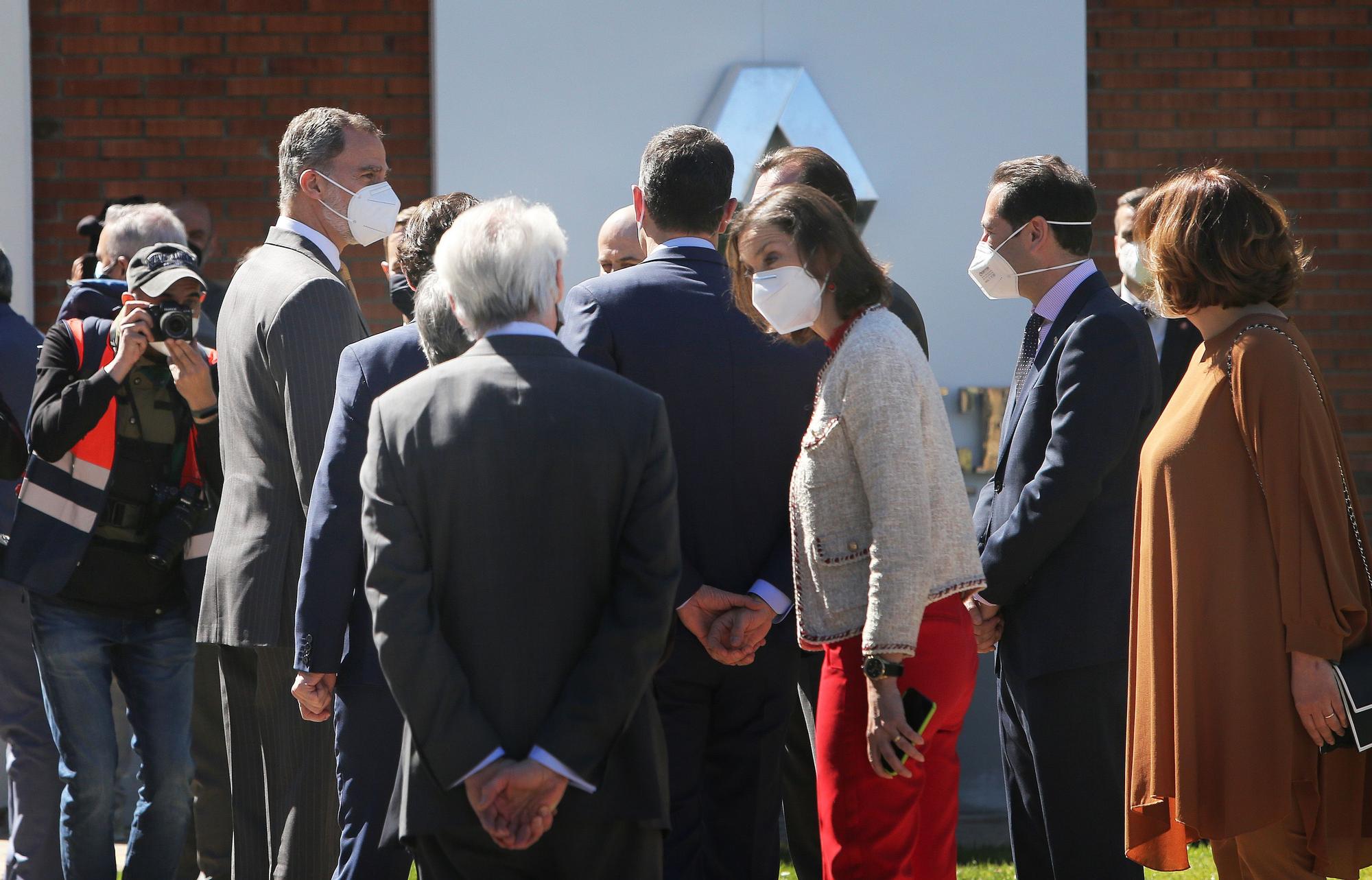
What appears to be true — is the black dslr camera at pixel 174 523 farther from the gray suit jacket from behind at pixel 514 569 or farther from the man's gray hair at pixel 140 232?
the gray suit jacket from behind at pixel 514 569

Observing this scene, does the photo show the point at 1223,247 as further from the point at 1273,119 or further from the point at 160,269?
the point at 1273,119

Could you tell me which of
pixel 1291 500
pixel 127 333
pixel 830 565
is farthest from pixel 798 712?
pixel 127 333

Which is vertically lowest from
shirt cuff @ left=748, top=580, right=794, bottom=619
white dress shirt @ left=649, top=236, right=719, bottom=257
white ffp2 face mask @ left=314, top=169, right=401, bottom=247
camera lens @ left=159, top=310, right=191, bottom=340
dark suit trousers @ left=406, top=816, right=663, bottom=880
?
dark suit trousers @ left=406, top=816, right=663, bottom=880

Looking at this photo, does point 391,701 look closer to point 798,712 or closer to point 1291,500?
point 798,712

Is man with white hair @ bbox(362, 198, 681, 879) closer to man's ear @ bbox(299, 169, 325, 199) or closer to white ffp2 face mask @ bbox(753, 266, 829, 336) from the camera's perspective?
white ffp2 face mask @ bbox(753, 266, 829, 336)

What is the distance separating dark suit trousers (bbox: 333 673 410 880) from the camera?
10.3 feet

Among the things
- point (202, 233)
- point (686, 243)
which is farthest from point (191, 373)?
point (202, 233)

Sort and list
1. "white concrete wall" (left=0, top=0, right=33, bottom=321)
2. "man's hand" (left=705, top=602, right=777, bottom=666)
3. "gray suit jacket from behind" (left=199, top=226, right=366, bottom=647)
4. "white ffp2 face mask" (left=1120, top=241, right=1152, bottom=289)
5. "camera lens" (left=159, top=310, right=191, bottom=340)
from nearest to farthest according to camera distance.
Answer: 1. "man's hand" (left=705, top=602, right=777, bottom=666)
2. "gray suit jacket from behind" (left=199, top=226, right=366, bottom=647)
3. "camera lens" (left=159, top=310, right=191, bottom=340)
4. "white ffp2 face mask" (left=1120, top=241, right=1152, bottom=289)
5. "white concrete wall" (left=0, top=0, right=33, bottom=321)

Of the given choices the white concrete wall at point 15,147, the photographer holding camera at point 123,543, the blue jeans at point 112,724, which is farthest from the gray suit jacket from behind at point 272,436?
the white concrete wall at point 15,147

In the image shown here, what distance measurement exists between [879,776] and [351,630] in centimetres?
122

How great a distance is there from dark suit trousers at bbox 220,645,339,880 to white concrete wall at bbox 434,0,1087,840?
2.63 metres

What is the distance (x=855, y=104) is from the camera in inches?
231

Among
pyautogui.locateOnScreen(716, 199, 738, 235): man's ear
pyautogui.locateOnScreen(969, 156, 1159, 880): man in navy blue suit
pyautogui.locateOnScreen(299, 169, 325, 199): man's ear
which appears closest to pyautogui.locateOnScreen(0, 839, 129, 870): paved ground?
pyautogui.locateOnScreen(299, 169, 325, 199): man's ear

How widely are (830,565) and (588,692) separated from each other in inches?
28.0
